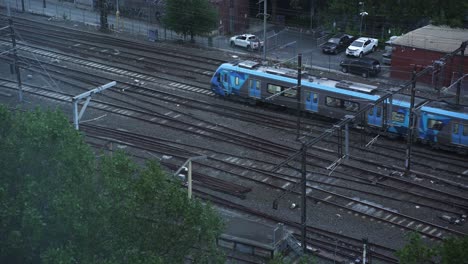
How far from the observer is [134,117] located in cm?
3148

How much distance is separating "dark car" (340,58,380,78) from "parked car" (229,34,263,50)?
569cm

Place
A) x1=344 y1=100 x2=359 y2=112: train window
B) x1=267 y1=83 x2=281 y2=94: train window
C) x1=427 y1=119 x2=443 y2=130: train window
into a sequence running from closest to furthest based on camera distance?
1. x1=427 y1=119 x2=443 y2=130: train window
2. x1=344 y1=100 x2=359 y2=112: train window
3. x1=267 y1=83 x2=281 y2=94: train window

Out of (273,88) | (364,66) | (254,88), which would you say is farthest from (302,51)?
(273,88)

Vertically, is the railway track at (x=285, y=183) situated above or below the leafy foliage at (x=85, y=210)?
below

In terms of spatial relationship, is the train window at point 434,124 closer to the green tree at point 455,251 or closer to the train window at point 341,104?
the train window at point 341,104

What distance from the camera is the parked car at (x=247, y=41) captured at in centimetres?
4106

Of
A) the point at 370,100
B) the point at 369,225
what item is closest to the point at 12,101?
the point at 370,100

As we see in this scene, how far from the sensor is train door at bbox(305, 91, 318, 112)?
3048cm

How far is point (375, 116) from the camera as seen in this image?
2892cm

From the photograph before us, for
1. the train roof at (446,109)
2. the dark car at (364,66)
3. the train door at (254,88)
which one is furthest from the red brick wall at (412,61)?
the train door at (254,88)

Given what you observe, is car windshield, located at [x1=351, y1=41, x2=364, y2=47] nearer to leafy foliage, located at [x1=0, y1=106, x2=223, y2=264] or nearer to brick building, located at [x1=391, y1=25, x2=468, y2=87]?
brick building, located at [x1=391, y1=25, x2=468, y2=87]

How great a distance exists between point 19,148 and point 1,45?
2648 cm

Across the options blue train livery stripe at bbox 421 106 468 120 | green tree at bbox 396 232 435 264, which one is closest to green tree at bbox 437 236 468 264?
green tree at bbox 396 232 435 264

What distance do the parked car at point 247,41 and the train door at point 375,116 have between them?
12890 mm
